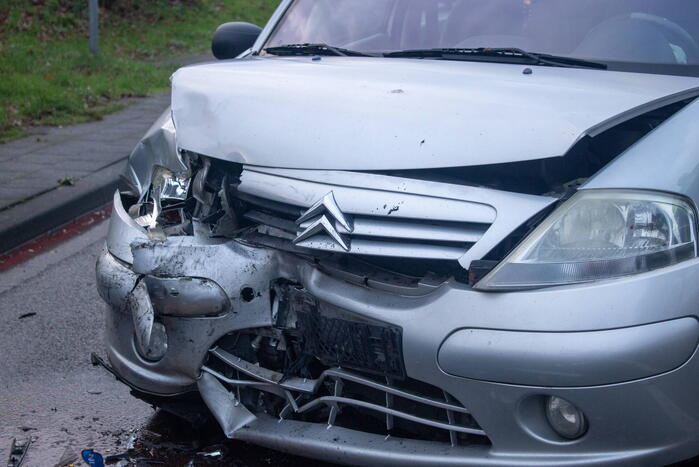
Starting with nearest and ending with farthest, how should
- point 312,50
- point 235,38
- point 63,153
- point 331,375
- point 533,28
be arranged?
point 331,375, point 533,28, point 312,50, point 235,38, point 63,153

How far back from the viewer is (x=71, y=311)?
4.65 m

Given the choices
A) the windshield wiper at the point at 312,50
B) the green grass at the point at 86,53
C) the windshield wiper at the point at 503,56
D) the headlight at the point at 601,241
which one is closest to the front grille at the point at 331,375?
the headlight at the point at 601,241

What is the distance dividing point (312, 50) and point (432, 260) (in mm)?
1691

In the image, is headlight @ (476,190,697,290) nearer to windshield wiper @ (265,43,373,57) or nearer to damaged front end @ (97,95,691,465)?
damaged front end @ (97,95,691,465)

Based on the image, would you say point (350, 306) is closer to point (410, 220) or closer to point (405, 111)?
point (410, 220)

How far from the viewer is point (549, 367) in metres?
2.19

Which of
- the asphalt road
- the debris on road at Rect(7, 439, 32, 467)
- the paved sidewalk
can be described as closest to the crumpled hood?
the asphalt road

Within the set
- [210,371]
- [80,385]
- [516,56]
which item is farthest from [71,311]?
[516,56]

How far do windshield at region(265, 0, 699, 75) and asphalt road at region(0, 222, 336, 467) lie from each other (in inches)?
67.6

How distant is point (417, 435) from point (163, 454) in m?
1.06

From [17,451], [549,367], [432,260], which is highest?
[432,260]

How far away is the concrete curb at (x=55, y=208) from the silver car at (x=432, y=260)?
8.95 feet

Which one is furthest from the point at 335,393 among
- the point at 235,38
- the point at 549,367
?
the point at 235,38

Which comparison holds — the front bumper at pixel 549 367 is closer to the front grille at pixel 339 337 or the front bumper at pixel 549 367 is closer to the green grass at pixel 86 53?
the front grille at pixel 339 337
